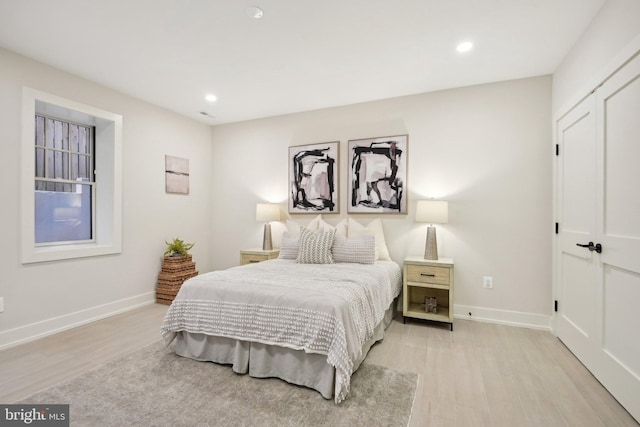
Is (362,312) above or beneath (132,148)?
beneath

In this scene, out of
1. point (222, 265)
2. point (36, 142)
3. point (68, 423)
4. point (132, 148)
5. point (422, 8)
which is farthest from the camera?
point (222, 265)

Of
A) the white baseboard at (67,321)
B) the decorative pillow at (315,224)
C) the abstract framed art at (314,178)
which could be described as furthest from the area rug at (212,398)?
the abstract framed art at (314,178)

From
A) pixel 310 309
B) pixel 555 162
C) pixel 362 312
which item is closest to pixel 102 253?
pixel 310 309

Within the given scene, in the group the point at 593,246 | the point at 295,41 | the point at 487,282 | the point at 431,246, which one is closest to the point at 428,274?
the point at 431,246

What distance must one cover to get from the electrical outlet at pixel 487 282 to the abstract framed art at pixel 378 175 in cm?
116

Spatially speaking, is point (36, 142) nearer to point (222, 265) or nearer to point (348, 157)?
point (222, 265)

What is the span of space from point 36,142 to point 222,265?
2.80 meters

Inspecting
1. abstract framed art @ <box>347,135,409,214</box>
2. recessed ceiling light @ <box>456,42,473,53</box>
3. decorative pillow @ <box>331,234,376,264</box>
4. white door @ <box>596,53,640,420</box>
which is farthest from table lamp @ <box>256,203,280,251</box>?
white door @ <box>596,53,640,420</box>

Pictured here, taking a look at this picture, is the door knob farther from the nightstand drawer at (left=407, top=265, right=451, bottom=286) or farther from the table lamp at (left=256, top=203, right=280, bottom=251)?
the table lamp at (left=256, top=203, right=280, bottom=251)

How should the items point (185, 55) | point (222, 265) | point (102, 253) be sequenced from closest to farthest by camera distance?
1. point (185, 55)
2. point (102, 253)
3. point (222, 265)

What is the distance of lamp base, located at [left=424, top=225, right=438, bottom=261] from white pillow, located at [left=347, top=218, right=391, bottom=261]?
0.50 metres

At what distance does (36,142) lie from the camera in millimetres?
3164

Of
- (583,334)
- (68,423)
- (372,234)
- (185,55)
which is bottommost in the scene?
(68,423)

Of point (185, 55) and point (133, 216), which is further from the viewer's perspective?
point (133, 216)
